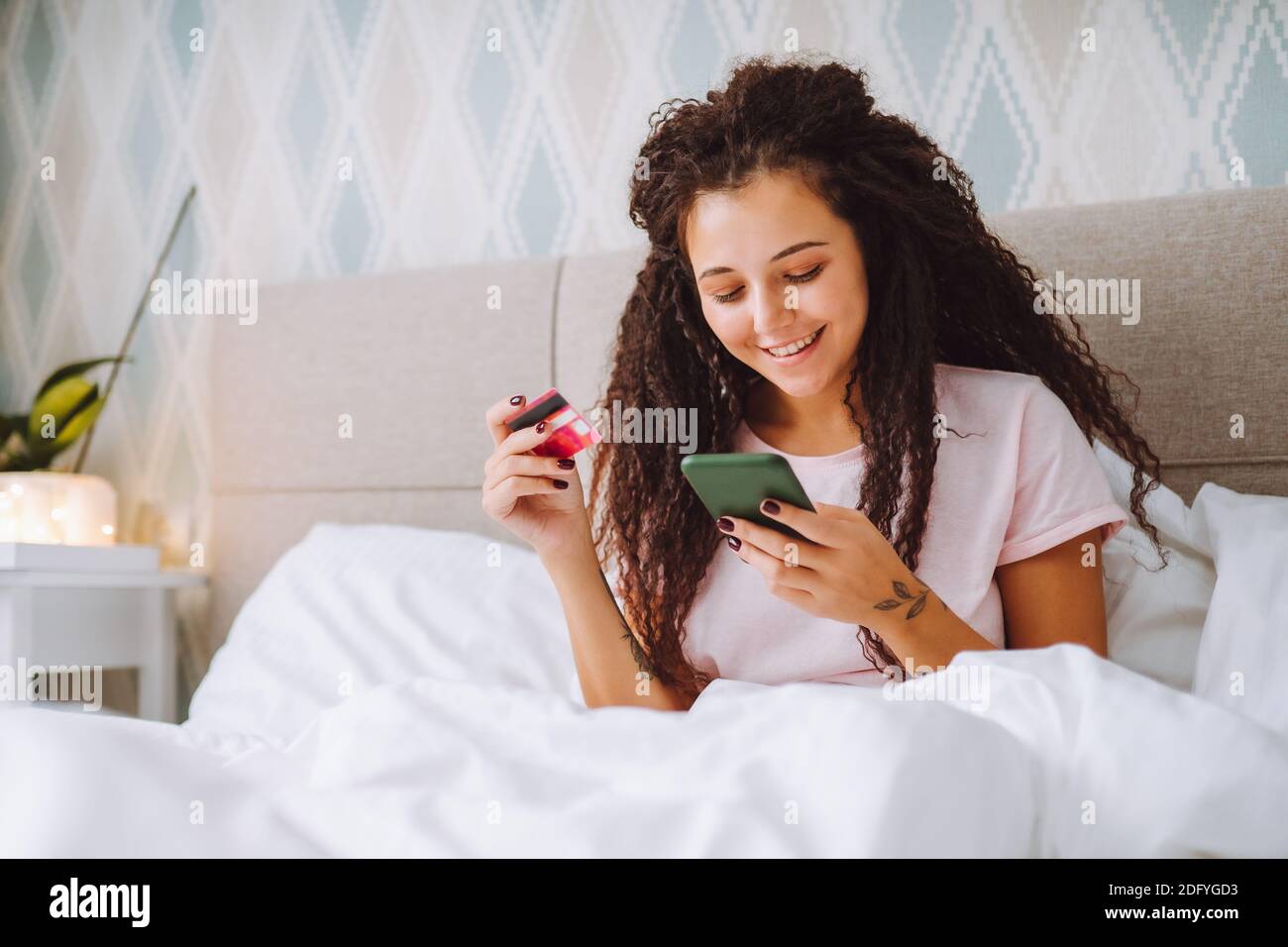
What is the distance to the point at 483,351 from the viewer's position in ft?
5.98

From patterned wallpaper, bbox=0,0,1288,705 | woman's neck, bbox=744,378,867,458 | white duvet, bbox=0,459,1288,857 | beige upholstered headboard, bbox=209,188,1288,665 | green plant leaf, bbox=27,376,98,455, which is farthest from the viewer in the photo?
green plant leaf, bbox=27,376,98,455

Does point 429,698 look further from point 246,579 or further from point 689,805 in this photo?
point 246,579

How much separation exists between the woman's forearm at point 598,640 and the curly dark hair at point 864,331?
23 mm

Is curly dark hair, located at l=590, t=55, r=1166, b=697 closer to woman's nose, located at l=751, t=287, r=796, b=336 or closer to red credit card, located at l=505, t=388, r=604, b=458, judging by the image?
woman's nose, located at l=751, t=287, r=796, b=336

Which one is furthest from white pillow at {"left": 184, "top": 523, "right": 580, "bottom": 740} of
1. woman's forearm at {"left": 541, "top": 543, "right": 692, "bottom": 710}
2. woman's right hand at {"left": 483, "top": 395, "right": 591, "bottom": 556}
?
woman's right hand at {"left": 483, "top": 395, "right": 591, "bottom": 556}

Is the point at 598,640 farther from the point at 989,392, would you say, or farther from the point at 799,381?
the point at 989,392

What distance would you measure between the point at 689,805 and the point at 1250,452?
3.45 feet

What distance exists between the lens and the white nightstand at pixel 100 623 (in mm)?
1704

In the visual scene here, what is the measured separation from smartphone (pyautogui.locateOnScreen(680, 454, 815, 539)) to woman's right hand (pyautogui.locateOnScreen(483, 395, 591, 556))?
18 centimetres

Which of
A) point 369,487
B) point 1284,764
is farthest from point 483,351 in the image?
point 1284,764

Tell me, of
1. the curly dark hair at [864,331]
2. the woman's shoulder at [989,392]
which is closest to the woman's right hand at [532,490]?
the curly dark hair at [864,331]

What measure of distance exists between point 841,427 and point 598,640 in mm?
375

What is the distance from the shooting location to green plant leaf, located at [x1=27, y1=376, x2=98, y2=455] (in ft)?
6.36

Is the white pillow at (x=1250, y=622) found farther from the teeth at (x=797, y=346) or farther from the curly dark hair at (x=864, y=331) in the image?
the teeth at (x=797, y=346)
